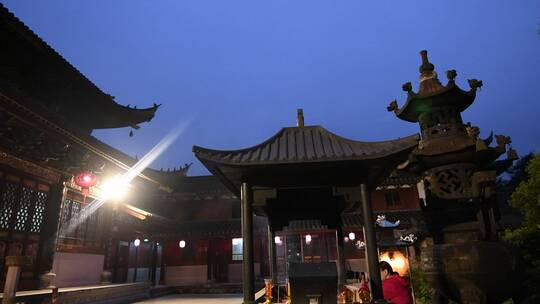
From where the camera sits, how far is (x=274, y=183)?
7074mm

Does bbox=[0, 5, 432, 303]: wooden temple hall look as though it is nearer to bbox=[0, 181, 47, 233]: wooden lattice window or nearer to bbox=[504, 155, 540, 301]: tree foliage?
bbox=[0, 181, 47, 233]: wooden lattice window

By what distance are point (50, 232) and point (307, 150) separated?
11697 millimetres

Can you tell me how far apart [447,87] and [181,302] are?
1605cm

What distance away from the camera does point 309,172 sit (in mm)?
6797

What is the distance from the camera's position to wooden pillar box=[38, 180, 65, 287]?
474 inches

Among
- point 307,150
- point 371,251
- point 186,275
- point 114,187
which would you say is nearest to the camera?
point 371,251

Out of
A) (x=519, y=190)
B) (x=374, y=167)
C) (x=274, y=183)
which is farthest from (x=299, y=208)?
(x=519, y=190)

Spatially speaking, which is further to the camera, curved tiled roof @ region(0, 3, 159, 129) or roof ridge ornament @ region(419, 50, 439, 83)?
roof ridge ornament @ region(419, 50, 439, 83)

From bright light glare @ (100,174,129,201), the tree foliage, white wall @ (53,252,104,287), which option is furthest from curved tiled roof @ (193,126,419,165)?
bright light glare @ (100,174,129,201)

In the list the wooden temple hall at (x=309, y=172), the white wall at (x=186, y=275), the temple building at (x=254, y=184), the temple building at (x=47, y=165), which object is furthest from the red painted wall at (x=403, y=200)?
the wooden temple hall at (x=309, y=172)

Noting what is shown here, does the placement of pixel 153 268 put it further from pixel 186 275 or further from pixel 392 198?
pixel 392 198

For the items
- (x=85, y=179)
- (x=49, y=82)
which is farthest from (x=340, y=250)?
(x=49, y=82)

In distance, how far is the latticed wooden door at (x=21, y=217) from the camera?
11.0 metres

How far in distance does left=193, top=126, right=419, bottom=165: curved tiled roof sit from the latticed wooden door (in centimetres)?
914
